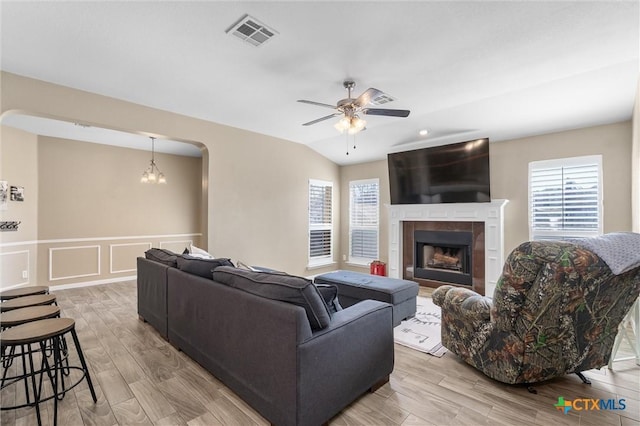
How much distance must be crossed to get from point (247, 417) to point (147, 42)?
3.21 metres

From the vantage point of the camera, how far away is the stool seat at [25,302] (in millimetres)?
2181

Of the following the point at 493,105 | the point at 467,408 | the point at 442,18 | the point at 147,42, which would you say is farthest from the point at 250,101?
the point at 467,408

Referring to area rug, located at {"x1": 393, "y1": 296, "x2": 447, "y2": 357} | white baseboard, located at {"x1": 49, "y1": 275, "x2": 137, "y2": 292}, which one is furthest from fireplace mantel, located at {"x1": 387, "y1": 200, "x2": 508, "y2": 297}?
white baseboard, located at {"x1": 49, "y1": 275, "x2": 137, "y2": 292}

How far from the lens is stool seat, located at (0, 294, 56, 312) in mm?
2181

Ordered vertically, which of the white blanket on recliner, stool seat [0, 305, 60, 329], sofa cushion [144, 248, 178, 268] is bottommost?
stool seat [0, 305, 60, 329]

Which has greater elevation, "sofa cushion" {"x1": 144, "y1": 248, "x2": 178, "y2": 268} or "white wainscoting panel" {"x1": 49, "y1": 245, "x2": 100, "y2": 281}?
"sofa cushion" {"x1": 144, "y1": 248, "x2": 178, "y2": 268}

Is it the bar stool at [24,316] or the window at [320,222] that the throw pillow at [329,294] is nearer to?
the bar stool at [24,316]

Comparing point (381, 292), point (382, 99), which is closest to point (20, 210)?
point (381, 292)

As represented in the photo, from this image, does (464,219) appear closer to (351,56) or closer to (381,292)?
(381,292)

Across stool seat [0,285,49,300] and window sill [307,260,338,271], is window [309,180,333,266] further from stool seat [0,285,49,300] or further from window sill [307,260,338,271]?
stool seat [0,285,49,300]

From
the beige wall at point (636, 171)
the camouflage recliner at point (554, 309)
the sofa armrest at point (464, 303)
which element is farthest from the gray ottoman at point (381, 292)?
the beige wall at point (636, 171)

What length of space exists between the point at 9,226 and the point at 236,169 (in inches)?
148

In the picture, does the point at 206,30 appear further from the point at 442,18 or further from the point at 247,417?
the point at 247,417

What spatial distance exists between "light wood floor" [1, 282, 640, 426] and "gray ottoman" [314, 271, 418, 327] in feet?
2.21
